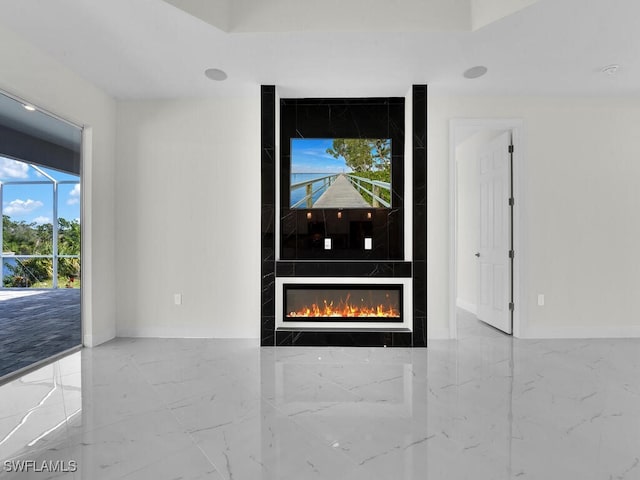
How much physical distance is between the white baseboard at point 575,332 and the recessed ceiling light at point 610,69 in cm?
283

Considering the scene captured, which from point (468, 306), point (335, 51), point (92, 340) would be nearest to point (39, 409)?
point (92, 340)

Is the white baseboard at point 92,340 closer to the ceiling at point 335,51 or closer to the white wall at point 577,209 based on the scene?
the ceiling at point 335,51

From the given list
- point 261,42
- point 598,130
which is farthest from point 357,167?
point 598,130

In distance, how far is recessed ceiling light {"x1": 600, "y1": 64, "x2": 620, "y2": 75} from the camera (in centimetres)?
339

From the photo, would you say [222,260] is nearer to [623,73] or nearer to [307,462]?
[307,462]

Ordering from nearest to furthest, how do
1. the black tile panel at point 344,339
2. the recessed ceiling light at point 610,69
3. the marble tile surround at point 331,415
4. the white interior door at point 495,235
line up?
the marble tile surround at point 331,415
the recessed ceiling light at point 610,69
the black tile panel at point 344,339
the white interior door at point 495,235

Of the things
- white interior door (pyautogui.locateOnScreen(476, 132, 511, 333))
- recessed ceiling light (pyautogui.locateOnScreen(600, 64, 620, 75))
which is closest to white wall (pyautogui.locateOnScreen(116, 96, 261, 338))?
white interior door (pyautogui.locateOnScreen(476, 132, 511, 333))

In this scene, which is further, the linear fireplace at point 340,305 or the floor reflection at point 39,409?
the linear fireplace at point 340,305

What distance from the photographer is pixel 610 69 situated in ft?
11.3

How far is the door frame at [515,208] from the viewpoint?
160 inches

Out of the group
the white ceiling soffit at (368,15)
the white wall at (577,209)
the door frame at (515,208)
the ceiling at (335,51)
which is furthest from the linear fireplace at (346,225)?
the white ceiling soffit at (368,15)

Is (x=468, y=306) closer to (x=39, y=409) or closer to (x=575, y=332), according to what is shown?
(x=575, y=332)

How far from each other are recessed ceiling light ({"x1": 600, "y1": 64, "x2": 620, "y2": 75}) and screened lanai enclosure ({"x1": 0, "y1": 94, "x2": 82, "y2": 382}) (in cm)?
549

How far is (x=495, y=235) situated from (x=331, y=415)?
11.4 ft
